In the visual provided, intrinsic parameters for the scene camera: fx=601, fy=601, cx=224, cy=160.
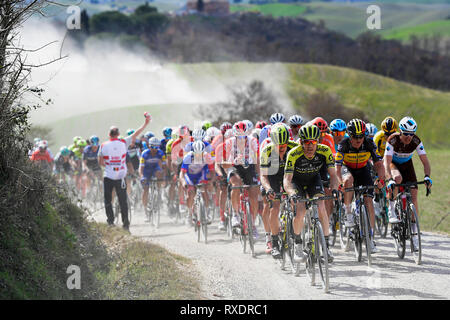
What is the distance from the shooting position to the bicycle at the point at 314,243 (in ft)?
27.0

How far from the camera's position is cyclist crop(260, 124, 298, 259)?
31.9 feet

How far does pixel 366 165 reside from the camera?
35.7 ft

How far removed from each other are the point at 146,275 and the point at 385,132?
225 inches

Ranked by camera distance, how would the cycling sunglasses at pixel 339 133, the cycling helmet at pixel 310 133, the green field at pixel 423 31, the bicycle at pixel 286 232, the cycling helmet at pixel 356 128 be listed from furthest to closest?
the green field at pixel 423 31 < the cycling sunglasses at pixel 339 133 < the cycling helmet at pixel 356 128 < the bicycle at pixel 286 232 < the cycling helmet at pixel 310 133

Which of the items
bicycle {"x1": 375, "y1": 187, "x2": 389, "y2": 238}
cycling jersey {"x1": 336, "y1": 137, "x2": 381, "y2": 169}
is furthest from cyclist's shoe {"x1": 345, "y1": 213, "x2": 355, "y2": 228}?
bicycle {"x1": 375, "y1": 187, "x2": 389, "y2": 238}

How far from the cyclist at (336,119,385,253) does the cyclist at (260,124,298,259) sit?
3.45ft

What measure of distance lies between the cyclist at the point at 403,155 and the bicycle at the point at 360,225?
0.55m

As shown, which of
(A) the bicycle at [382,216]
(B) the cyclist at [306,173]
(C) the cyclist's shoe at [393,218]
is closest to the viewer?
(B) the cyclist at [306,173]

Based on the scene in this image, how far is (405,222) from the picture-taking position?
33.1 feet

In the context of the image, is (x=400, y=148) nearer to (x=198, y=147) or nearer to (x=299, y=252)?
(x=299, y=252)

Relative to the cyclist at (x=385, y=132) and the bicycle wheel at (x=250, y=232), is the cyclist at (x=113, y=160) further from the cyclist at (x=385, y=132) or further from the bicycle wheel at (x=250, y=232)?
the cyclist at (x=385, y=132)

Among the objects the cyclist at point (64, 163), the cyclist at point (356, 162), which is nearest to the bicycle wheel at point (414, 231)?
the cyclist at point (356, 162)
